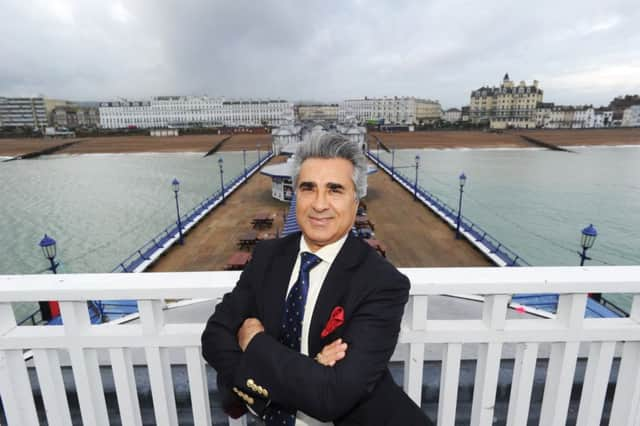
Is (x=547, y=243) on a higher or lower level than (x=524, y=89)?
lower

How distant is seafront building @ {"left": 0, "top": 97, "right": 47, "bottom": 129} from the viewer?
13438 cm

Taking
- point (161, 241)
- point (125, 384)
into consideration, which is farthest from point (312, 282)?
point (161, 241)

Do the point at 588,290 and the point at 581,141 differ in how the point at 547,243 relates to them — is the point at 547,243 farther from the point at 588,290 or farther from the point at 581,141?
the point at 581,141

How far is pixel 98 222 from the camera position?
2667 cm

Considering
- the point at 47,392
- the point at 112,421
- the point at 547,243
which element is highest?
the point at 47,392

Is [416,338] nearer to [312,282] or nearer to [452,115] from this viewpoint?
[312,282]

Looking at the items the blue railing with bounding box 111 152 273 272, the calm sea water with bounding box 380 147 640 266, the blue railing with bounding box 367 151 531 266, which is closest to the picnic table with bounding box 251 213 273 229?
the blue railing with bounding box 111 152 273 272

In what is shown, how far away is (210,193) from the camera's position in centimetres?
3494

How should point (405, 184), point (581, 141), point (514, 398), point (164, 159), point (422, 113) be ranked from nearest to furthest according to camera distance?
point (514, 398)
point (405, 184)
point (164, 159)
point (581, 141)
point (422, 113)

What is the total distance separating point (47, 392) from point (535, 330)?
7.53ft

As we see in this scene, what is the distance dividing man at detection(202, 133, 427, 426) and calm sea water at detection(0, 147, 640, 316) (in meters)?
19.6

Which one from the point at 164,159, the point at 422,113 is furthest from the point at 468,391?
the point at 422,113

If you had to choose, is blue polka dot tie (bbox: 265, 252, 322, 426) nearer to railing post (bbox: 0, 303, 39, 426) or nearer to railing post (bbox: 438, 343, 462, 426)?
railing post (bbox: 438, 343, 462, 426)

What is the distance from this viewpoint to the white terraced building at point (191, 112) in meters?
144
